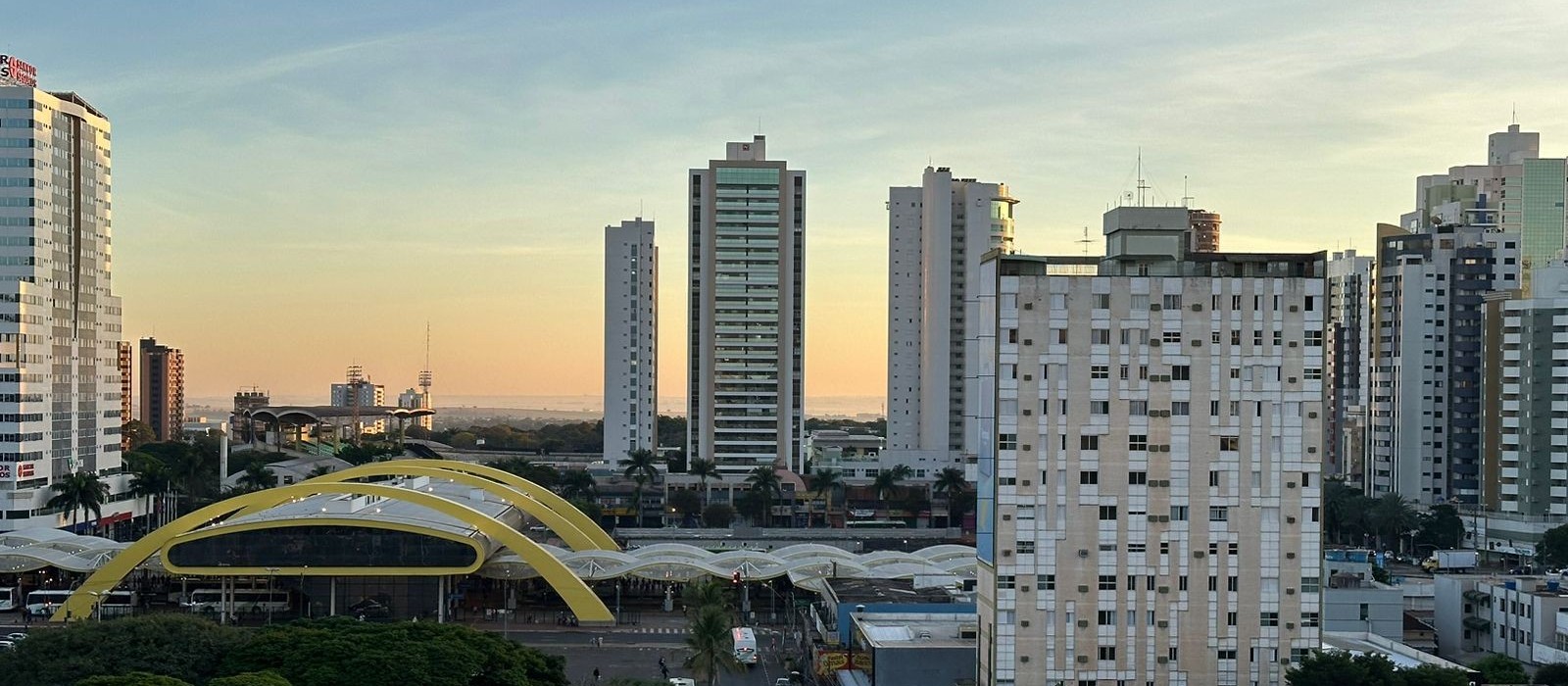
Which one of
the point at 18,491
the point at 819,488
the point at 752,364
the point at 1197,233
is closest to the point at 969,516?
the point at 819,488

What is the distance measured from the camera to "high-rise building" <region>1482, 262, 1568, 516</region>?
8394cm

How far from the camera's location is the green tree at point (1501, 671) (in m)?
47.2

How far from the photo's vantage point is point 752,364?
121625 millimetres

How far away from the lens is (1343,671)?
137 ft

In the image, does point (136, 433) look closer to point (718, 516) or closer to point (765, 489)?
point (718, 516)

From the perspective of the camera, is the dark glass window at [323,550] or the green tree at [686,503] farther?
the green tree at [686,503]

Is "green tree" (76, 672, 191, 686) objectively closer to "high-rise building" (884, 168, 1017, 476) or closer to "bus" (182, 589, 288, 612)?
"bus" (182, 589, 288, 612)

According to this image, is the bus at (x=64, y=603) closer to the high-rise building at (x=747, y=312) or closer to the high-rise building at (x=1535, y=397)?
the high-rise building at (x=747, y=312)

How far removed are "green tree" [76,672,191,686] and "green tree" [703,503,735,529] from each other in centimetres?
6913

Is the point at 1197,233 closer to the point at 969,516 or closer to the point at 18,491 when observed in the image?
the point at 969,516

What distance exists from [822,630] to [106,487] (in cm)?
5031

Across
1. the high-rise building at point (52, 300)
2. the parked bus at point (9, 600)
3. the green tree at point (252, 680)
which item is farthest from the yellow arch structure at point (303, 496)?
the green tree at point (252, 680)

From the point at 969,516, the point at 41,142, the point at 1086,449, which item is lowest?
the point at 969,516

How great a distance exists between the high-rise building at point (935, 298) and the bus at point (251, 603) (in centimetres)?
6402
